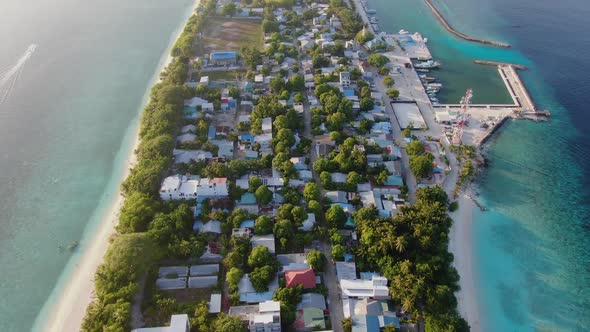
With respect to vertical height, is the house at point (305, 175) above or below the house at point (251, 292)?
above

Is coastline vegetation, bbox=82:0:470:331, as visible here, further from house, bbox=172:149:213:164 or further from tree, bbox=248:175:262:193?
house, bbox=172:149:213:164

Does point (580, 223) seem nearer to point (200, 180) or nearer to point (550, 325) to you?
point (550, 325)

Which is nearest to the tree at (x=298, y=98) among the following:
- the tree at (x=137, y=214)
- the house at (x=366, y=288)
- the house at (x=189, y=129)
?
the house at (x=189, y=129)

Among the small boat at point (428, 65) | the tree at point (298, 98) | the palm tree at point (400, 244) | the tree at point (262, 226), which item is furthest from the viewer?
the small boat at point (428, 65)

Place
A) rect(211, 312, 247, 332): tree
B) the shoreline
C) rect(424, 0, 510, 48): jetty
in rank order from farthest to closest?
rect(424, 0, 510, 48): jetty → the shoreline → rect(211, 312, 247, 332): tree

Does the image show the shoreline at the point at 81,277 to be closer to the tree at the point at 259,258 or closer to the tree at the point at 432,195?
the tree at the point at 259,258

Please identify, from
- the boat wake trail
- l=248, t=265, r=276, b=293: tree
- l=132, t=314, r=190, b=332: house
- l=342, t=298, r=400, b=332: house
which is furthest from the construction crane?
the boat wake trail
